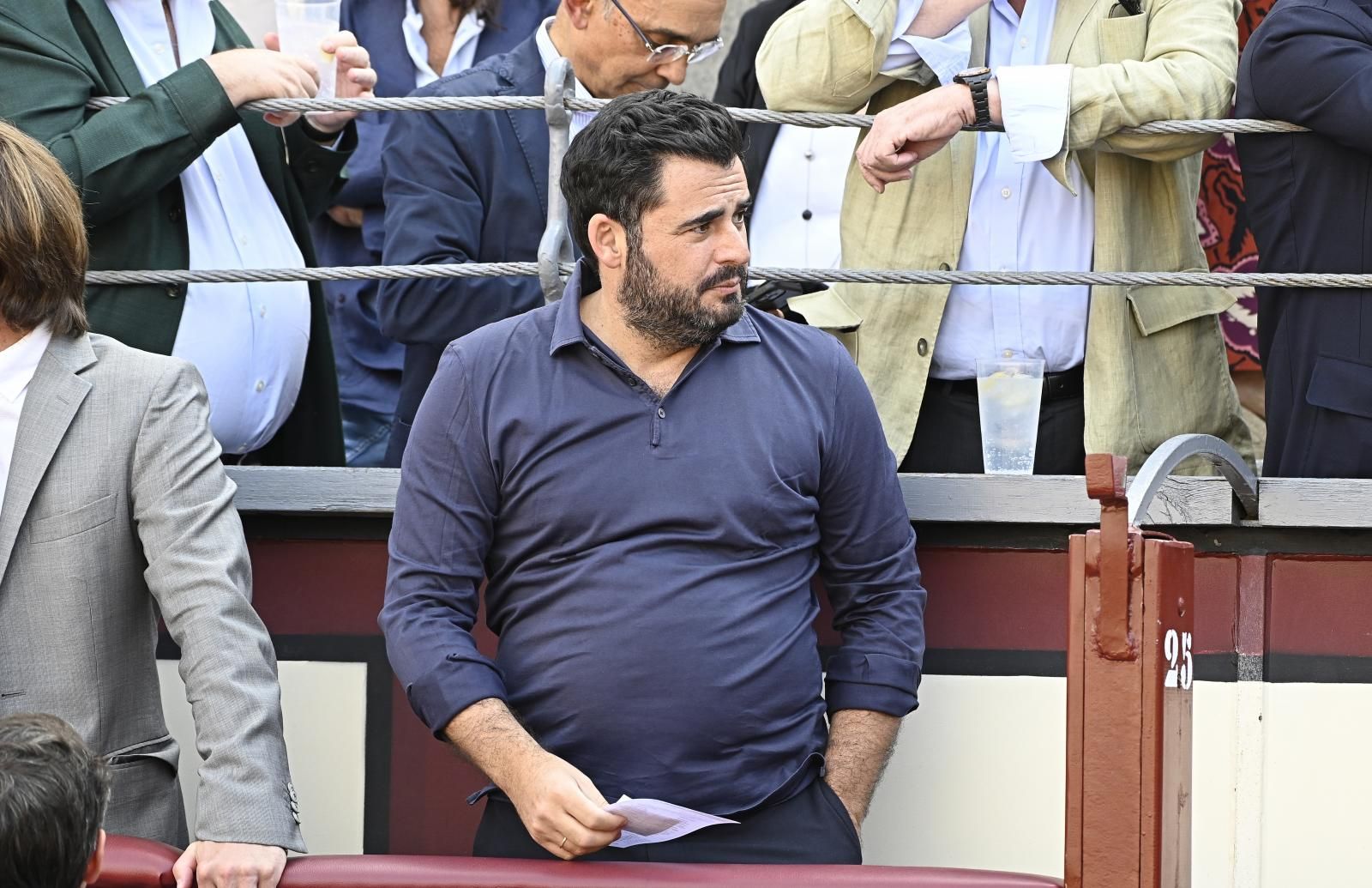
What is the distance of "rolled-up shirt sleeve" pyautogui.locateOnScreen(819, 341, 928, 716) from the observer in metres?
2.98

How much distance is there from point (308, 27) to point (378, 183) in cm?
165

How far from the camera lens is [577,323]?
9.76ft

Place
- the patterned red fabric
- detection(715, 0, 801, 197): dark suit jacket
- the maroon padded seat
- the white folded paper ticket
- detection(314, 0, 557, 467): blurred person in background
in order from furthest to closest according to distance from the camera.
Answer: the patterned red fabric → detection(314, 0, 557, 467): blurred person in background → detection(715, 0, 801, 197): dark suit jacket → the white folded paper ticket → the maroon padded seat

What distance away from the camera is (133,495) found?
9.53ft

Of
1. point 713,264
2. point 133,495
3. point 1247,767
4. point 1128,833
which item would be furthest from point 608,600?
point 1247,767

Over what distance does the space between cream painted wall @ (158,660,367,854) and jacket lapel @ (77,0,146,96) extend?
1132 mm

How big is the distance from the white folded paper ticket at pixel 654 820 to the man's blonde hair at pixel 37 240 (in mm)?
1169

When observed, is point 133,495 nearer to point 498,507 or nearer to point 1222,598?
point 498,507

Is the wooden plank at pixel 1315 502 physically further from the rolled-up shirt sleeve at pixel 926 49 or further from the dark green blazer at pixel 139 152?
the dark green blazer at pixel 139 152

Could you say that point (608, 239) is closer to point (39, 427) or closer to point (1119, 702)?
point (39, 427)

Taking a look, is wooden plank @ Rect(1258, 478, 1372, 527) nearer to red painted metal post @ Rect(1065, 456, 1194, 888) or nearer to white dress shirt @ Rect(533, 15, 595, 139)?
red painted metal post @ Rect(1065, 456, 1194, 888)

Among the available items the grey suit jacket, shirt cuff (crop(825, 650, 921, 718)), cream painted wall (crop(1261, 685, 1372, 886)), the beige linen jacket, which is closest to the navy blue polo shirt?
shirt cuff (crop(825, 650, 921, 718))

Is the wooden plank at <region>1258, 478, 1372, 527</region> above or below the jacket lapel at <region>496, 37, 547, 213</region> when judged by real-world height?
below

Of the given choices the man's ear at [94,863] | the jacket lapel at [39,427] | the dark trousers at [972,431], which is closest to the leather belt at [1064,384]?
the dark trousers at [972,431]
